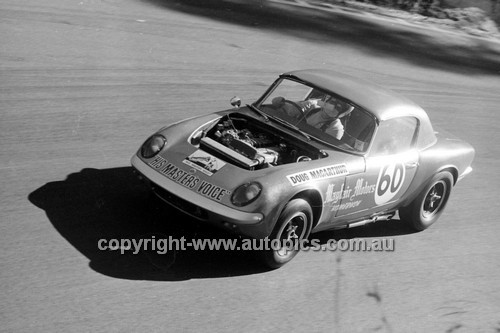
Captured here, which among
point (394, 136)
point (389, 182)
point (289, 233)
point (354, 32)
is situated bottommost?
point (354, 32)

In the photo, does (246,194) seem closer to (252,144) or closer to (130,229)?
(252,144)

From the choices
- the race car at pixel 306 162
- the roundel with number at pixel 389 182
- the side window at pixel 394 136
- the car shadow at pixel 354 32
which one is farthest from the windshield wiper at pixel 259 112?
the car shadow at pixel 354 32

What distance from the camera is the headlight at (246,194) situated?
18.8 feet

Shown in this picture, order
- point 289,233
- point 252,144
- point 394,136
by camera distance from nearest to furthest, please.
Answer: point 289,233 → point 252,144 → point 394,136

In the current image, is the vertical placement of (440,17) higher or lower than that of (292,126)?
lower

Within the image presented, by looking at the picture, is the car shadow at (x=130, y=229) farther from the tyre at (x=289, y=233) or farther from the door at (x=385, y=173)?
the door at (x=385, y=173)

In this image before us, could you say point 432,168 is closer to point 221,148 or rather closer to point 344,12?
point 221,148

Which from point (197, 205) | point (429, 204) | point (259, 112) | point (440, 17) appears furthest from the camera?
point (440, 17)

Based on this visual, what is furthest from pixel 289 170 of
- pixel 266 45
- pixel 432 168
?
pixel 266 45

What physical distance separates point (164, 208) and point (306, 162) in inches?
54.0

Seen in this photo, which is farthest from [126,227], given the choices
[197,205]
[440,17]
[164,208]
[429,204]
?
[440,17]

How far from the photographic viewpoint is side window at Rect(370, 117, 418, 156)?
6746mm

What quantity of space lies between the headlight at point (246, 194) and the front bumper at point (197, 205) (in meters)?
0.08

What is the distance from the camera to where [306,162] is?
20.3 ft
